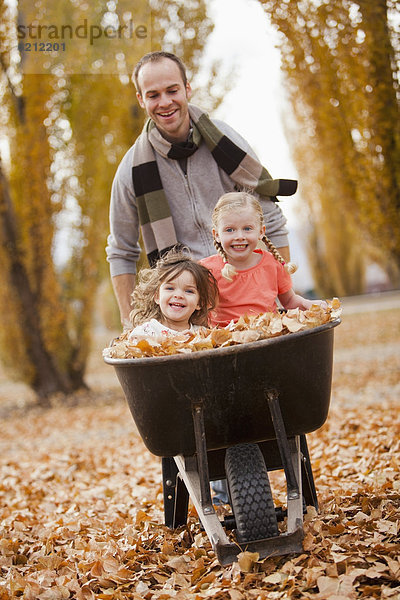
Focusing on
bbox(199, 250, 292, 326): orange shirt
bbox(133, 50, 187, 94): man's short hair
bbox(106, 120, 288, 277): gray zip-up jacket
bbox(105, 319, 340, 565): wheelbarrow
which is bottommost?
bbox(105, 319, 340, 565): wheelbarrow

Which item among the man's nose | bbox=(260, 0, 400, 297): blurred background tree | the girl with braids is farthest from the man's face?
bbox=(260, 0, 400, 297): blurred background tree

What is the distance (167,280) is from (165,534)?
3.64ft

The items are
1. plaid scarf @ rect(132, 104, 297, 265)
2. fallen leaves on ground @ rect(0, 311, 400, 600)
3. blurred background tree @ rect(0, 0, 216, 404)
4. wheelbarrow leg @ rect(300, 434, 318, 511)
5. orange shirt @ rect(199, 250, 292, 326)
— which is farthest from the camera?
blurred background tree @ rect(0, 0, 216, 404)

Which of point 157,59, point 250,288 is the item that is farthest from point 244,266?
point 157,59

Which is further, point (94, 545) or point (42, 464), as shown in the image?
point (42, 464)

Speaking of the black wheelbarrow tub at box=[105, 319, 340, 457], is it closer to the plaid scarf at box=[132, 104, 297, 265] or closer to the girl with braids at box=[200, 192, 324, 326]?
the girl with braids at box=[200, 192, 324, 326]

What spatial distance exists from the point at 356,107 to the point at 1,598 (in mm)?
6709

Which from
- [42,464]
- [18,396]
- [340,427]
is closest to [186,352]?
[340,427]

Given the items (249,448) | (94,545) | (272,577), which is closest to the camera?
(272,577)

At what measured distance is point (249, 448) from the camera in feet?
7.91

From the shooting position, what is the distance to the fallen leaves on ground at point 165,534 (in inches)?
85.3

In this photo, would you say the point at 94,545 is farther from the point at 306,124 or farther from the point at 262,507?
the point at 306,124

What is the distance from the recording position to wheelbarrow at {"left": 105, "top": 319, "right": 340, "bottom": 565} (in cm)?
220

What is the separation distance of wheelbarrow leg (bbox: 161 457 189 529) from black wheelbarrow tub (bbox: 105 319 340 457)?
485 mm
